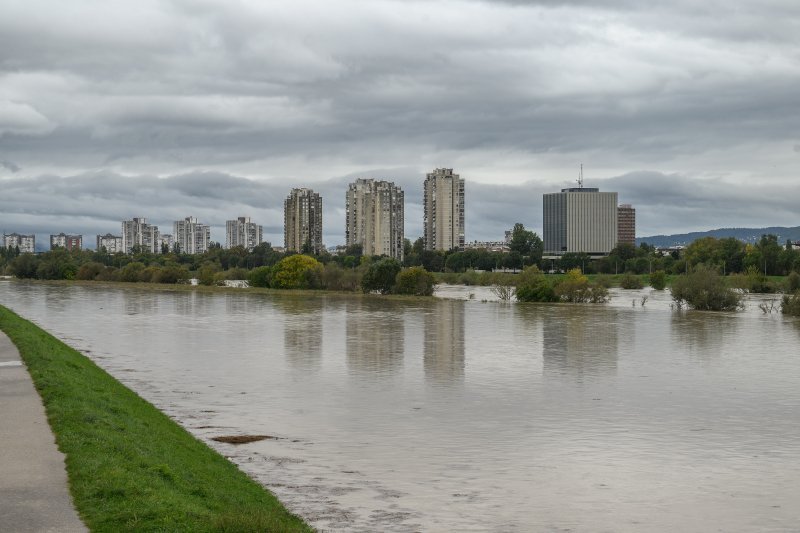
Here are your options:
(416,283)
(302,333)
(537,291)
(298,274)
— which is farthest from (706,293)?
(298,274)

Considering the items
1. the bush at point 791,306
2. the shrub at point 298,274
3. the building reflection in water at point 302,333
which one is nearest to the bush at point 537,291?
the building reflection in water at point 302,333

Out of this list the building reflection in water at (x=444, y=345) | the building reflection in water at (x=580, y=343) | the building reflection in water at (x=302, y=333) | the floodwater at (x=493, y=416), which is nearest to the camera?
the floodwater at (x=493, y=416)

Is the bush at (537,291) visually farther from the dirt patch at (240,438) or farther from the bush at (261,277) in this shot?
the dirt patch at (240,438)

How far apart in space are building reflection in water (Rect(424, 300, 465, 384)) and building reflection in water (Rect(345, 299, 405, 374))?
1.10m

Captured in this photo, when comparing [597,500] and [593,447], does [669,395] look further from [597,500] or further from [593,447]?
[597,500]

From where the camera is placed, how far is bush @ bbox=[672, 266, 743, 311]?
5938 cm

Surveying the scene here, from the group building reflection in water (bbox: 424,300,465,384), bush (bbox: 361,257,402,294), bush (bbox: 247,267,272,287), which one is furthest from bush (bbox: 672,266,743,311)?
bush (bbox: 247,267,272,287)

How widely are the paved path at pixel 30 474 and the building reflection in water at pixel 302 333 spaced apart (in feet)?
48.0

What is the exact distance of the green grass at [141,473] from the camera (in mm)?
8555

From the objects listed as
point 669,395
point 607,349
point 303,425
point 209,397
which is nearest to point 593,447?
point 303,425

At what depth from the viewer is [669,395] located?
22.9 metres

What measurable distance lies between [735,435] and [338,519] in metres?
9.37

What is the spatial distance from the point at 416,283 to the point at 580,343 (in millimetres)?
40296

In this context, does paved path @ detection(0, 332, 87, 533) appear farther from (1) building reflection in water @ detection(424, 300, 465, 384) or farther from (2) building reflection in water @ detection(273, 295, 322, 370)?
(2) building reflection in water @ detection(273, 295, 322, 370)
